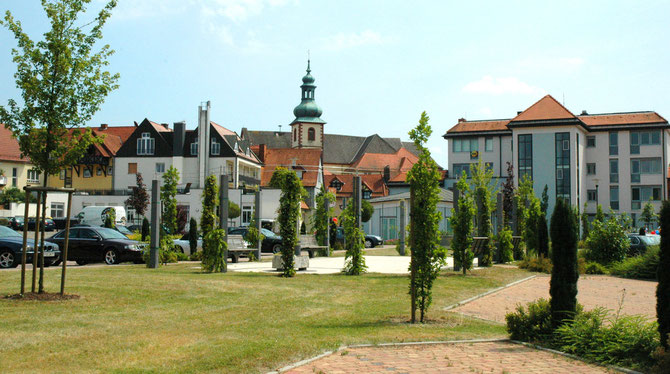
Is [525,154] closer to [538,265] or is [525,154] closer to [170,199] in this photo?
[538,265]

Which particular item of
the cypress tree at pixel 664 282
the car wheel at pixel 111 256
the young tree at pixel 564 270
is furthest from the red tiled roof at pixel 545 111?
the cypress tree at pixel 664 282

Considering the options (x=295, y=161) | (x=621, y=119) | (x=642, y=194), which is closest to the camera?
(x=642, y=194)

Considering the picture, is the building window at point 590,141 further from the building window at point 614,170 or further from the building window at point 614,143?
the building window at point 614,170

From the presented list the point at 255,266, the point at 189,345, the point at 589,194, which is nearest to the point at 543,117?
the point at 589,194

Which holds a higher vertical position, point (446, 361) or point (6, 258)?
point (6, 258)

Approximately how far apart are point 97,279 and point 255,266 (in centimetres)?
736

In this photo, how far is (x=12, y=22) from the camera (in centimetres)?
1163

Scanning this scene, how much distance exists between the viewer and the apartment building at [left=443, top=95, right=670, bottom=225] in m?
62.5

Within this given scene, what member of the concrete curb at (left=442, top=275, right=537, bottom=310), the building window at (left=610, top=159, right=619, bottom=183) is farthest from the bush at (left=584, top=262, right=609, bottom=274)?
the building window at (left=610, top=159, right=619, bottom=183)

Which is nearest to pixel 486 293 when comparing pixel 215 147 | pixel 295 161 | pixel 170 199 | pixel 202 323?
pixel 202 323

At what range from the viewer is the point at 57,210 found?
67.1 metres

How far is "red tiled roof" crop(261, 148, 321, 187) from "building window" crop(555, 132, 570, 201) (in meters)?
28.9

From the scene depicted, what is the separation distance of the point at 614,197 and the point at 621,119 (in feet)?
27.4

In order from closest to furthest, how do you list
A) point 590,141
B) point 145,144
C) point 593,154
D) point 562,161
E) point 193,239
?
point 193,239
point 562,161
point 593,154
point 590,141
point 145,144
